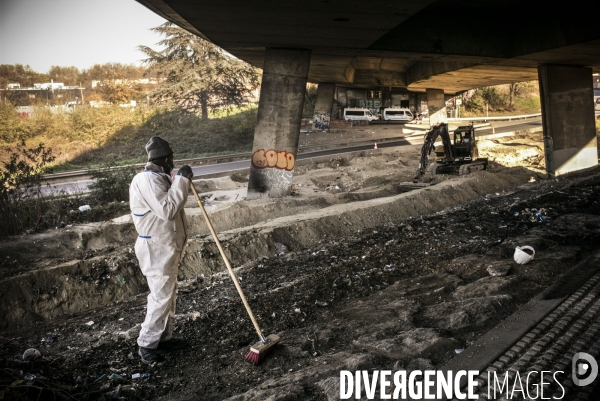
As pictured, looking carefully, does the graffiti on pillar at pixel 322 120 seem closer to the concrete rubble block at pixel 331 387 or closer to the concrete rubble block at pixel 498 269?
the concrete rubble block at pixel 498 269

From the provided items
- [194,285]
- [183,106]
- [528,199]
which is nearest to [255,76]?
[183,106]

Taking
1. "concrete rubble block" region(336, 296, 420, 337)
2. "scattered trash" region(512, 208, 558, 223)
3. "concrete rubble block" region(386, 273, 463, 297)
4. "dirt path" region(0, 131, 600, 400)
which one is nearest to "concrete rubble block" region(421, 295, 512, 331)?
"dirt path" region(0, 131, 600, 400)

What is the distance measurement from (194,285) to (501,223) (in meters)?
7.23

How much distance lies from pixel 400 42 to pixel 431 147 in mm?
5099

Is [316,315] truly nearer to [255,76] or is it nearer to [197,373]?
[197,373]

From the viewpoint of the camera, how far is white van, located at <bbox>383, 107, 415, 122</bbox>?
1874 inches

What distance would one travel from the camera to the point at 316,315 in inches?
262

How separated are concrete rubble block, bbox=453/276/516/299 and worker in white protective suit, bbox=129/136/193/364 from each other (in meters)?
3.78

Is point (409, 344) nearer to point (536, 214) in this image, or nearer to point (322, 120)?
point (536, 214)

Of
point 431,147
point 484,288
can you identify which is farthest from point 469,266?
point 431,147

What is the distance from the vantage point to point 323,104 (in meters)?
41.3

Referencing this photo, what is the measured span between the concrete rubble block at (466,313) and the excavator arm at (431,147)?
44.6 ft

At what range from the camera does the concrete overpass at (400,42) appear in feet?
39.1

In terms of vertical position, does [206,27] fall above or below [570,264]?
above
